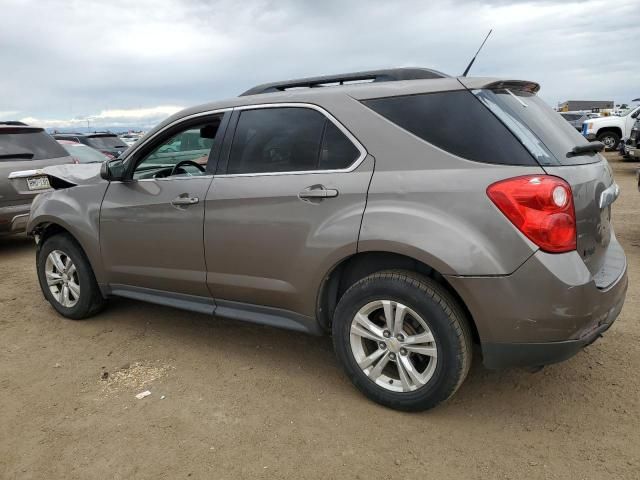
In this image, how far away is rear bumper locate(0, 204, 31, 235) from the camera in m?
6.41

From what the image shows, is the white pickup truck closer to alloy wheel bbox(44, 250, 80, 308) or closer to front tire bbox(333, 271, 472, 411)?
front tire bbox(333, 271, 472, 411)

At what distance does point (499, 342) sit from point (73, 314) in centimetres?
346

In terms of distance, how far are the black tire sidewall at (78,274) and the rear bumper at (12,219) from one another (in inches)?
95.7

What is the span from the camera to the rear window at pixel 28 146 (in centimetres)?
670

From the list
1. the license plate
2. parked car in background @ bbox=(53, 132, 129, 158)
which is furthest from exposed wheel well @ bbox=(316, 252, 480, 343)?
parked car in background @ bbox=(53, 132, 129, 158)

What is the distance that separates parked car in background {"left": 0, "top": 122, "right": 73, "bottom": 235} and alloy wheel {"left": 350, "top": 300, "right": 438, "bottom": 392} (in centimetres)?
541

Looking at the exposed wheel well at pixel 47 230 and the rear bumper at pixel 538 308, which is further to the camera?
the exposed wheel well at pixel 47 230

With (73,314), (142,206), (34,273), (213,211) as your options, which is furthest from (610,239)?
(34,273)

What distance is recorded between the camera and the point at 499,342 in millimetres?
2506

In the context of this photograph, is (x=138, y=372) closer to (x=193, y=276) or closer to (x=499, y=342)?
(x=193, y=276)

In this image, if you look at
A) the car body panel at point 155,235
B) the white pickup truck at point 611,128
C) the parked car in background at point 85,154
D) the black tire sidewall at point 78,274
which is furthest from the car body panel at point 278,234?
the white pickup truck at point 611,128

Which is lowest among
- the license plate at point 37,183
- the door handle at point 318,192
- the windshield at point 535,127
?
the license plate at point 37,183

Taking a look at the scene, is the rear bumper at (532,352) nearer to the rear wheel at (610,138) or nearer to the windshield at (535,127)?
the windshield at (535,127)

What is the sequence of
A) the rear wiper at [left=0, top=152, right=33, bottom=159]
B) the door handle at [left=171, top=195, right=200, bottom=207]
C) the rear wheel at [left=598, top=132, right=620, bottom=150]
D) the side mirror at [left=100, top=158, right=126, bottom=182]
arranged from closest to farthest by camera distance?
the door handle at [left=171, top=195, right=200, bottom=207]
the side mirror at [left=100, top=158, right=126, bottom=182]
the rear wiper at [left=0, top=152, right=33, bottom=159]
the rear wheel at [left=598, top=132, right=620, bottom=150]
